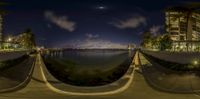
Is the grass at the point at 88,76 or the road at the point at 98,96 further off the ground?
the road at the point at 98,96

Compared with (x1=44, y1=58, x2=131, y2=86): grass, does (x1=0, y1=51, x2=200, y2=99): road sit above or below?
above

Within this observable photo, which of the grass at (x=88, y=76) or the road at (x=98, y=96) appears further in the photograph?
the grass at (x=88, y=76)

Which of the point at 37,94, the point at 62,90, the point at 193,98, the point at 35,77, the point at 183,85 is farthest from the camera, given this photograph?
the point at 35,77

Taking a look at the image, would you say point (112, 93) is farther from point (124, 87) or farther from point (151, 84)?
point (151, 84)

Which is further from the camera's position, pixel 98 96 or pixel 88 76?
pixel 88 76

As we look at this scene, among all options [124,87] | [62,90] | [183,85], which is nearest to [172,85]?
[183,85]

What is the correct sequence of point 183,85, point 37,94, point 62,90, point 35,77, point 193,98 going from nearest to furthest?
point 193,98 → point 37,94 → point 62,90 → point 183,85 → point 35,77

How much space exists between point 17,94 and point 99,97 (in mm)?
6248

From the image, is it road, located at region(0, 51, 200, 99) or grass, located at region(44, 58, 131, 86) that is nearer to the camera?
road, located at region(0, 51, 200, 99)

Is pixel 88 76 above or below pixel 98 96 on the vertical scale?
below

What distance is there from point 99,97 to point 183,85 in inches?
425

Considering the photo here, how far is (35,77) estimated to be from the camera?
142 ft

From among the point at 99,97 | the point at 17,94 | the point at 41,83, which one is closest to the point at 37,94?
the point at 17,94

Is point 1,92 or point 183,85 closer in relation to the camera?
point 1,92
